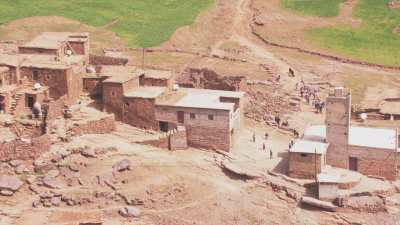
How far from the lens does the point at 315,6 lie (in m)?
89.7

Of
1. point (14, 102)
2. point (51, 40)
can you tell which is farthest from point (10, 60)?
point (51, 40)

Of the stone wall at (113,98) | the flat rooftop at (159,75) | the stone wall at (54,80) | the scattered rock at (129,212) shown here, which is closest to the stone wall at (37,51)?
the stone wall at (54,80)

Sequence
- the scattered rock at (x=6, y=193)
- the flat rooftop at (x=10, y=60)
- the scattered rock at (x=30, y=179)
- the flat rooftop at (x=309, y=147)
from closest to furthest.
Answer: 1. the scattered rock at (x=6, y=193)
2. the scattered rock at (x=30, y=179)
3. the flat rooftop at (x=309, y=147)
4. the flat rooftop at (x=10, y=60)

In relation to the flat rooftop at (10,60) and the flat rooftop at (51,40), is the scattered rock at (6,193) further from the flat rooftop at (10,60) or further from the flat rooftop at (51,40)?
the flat rooftop at (51,40)

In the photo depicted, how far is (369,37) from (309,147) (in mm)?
Result: 35834

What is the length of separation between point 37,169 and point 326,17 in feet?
158

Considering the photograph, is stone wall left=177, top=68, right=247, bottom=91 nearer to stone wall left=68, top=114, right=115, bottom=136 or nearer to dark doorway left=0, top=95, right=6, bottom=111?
stone wall left=68, top=114, right=115, bottom=136

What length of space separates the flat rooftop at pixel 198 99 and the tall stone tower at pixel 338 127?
595 cm

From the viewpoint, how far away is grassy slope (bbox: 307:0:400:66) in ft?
247

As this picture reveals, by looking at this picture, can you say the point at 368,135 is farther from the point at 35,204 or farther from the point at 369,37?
the point at 369,37

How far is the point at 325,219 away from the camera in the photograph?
43250 millimetres

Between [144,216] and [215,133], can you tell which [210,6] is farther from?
[144,216]

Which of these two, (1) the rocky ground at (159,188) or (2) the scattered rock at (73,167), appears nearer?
(1) the rocky ground at (159,188)

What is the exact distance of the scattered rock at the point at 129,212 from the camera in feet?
139
